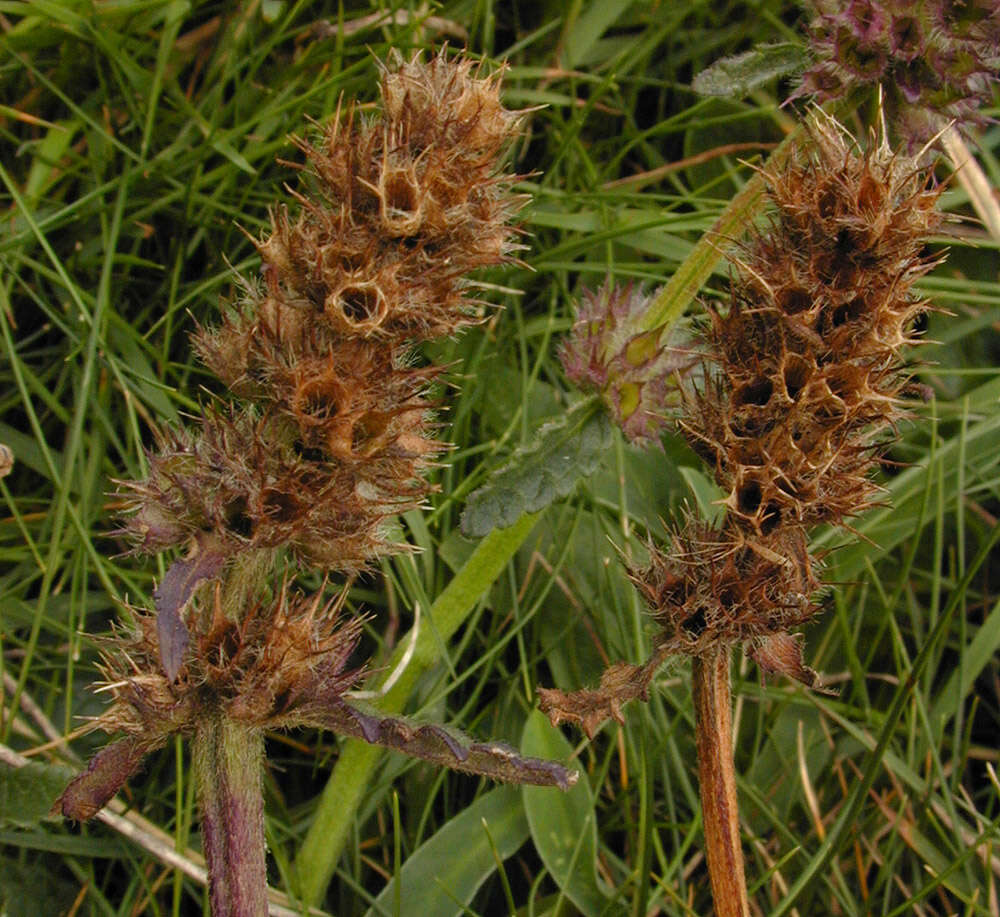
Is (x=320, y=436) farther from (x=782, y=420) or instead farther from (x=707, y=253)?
(x=707, y=253)

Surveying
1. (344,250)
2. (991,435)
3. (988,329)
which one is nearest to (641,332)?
(344,250)

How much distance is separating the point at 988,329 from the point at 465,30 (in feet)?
6.42

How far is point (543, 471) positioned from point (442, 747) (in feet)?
2.15

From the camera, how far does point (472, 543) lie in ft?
10.5

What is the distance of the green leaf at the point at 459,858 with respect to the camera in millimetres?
2742

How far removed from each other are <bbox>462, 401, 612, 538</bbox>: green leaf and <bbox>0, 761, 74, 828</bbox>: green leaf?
1.10 meters

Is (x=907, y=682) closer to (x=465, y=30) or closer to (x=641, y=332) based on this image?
(x=641, y=332)

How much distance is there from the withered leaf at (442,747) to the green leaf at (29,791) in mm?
737

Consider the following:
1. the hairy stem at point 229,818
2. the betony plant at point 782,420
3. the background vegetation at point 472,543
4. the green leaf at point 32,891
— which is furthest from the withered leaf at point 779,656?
the green leaf at point 32,891

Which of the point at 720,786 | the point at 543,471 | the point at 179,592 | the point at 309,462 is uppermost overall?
the point at 309,462

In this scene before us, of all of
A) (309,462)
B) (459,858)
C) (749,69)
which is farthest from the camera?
(459,858)

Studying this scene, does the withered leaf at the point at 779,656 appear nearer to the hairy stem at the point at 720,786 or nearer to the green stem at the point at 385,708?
the hairy stem at the point at 720,786

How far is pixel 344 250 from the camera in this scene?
2.00 m

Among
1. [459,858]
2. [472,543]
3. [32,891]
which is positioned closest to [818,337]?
[472,543]
